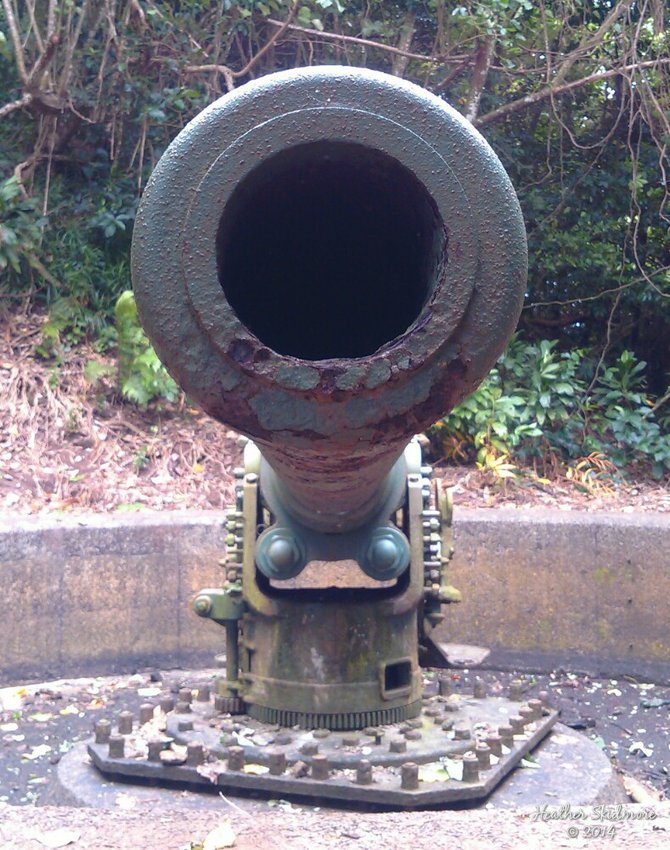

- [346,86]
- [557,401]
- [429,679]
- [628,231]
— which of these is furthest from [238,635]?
[628,231]

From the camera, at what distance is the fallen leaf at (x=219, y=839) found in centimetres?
168

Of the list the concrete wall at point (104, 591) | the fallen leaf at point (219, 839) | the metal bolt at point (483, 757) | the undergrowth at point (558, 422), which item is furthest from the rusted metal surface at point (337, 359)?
the undergrowth at point (558, 422)

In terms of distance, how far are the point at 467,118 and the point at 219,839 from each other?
6999mm

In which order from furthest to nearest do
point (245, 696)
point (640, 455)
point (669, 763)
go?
point (640, 455) < point (669, 763) < point (245, 696)

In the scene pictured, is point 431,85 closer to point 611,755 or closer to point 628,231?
point 628,231

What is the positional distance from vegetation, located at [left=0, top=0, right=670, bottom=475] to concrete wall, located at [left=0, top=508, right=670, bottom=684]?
6.41 feet

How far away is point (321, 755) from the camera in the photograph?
3158mm

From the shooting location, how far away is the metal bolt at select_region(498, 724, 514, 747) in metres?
3.42

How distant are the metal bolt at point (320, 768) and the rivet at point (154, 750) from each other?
496 mm

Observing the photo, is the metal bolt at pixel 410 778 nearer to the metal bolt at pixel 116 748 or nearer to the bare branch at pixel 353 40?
the metal bolt at pixel 116 748

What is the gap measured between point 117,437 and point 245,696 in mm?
3926

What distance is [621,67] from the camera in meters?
8.14

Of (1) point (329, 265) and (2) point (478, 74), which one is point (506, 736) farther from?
(2) point (478, 74)

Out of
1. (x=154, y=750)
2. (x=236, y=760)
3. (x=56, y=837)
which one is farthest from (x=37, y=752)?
(x=56, y=837)
